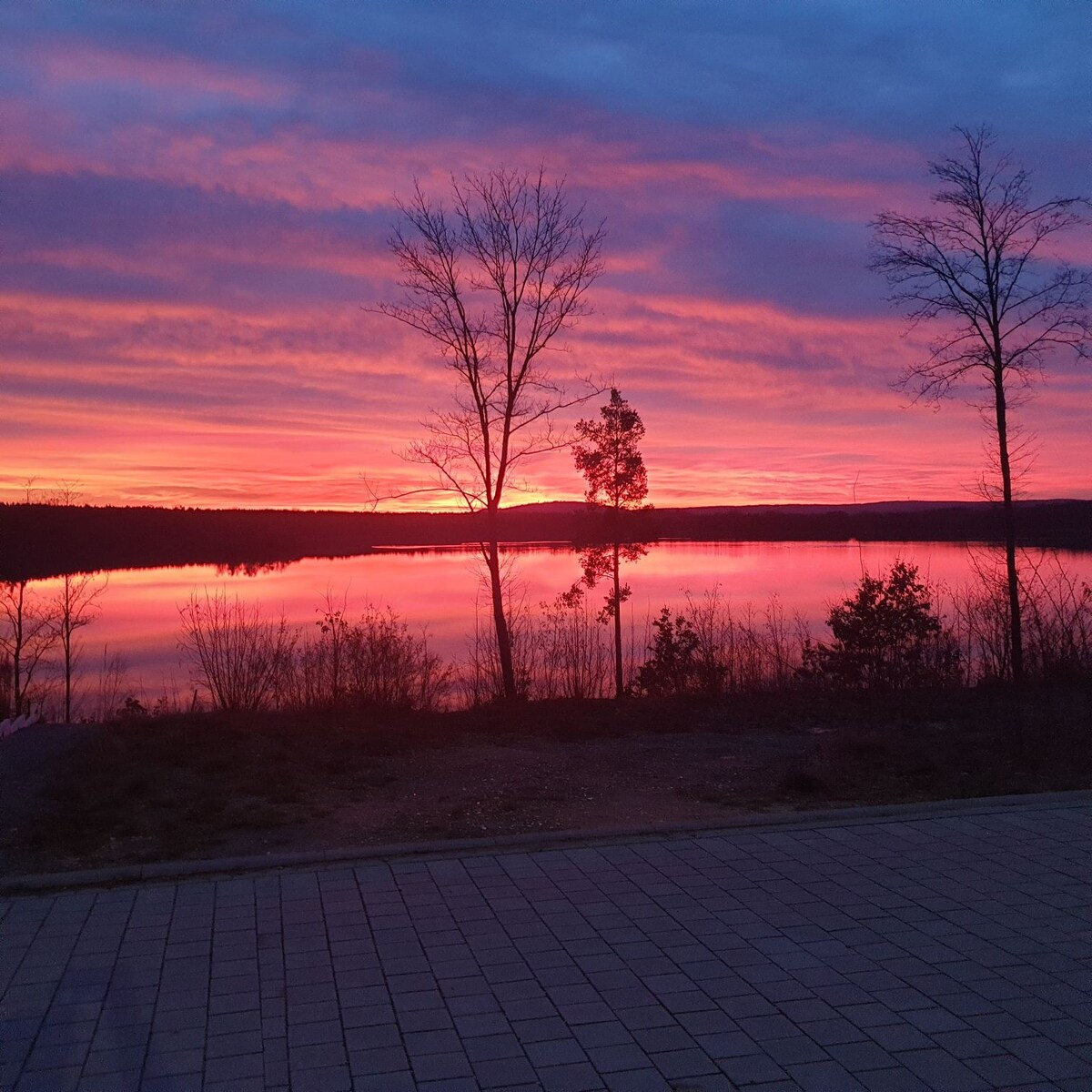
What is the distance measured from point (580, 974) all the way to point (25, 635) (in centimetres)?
1564

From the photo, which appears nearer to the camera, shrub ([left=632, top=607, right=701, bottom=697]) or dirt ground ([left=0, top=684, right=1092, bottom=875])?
dirt ground ([left=0, top=684, right=1092, bottom=875])

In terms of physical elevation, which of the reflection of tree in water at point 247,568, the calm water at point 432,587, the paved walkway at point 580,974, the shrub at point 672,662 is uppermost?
the reflection of tree in water at point 247,568

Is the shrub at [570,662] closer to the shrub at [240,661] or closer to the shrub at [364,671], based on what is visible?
the shrub at [364,671]

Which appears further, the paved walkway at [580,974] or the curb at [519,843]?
the curb at [519,843]

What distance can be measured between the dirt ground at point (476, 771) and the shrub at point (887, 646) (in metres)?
2.26

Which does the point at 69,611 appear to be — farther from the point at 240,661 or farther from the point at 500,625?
the point at 500,625

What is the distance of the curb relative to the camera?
620cm

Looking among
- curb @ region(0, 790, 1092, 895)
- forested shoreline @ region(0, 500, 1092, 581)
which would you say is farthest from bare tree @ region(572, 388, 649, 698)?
curb @ region(0, 790, 1092, 895)

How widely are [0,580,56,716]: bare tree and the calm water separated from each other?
66cm

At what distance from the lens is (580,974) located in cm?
478

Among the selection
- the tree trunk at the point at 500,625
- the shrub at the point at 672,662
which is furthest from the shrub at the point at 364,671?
the shrub at the point at 672,662

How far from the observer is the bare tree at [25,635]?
17.2 m

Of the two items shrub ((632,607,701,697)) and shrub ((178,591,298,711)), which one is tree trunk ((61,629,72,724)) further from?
shrub ((632,607,701,697))

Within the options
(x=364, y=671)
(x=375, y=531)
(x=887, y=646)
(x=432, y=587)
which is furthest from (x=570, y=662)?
(x=375, y=531)
